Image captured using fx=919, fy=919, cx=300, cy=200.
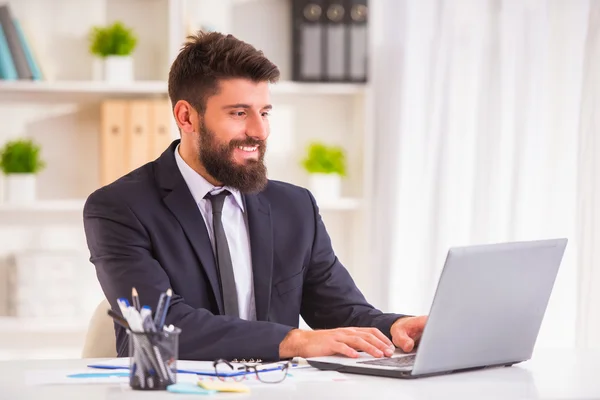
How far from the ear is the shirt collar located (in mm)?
87

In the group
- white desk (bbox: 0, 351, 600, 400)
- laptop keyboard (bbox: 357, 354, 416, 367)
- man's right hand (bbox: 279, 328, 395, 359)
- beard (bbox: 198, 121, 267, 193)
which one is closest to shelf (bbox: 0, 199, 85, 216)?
beard (bbox: 198, 121, 267, 193)

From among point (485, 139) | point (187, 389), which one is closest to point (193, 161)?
point (187, 389)

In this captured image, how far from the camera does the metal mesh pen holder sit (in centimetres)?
146

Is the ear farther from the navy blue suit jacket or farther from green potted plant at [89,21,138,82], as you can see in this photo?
green potted plant at [89,21,138,82]

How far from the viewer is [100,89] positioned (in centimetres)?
356

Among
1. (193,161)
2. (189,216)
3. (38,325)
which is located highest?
(193,161)

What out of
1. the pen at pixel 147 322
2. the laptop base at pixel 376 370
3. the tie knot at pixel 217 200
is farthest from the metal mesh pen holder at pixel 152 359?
the tie knot at pixel 217 200

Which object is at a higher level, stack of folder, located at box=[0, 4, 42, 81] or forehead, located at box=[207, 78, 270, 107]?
stack of folder, located at box=[0, 4, 42, 81]

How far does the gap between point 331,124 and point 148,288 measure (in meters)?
2.08

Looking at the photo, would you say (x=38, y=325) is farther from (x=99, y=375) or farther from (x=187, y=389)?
(x=187, y=389)

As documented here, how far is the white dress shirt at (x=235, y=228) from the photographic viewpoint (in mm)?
2139

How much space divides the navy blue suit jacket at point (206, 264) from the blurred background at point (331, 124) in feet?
3.16

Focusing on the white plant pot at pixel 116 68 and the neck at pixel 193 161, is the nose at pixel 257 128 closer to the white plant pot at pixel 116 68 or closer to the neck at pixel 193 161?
the neck at pixel 193 161

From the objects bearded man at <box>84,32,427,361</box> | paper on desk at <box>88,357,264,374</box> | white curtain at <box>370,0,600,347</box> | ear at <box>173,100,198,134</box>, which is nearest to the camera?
paper on desk at <box>88,357,264,374</box>
